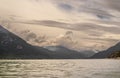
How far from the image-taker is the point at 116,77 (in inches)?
2835

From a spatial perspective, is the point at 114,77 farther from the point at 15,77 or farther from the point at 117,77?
the point at 15,77

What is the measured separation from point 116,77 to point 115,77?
258 millimetres

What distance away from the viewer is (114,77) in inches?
2837

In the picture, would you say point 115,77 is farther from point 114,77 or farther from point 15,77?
point 15,77

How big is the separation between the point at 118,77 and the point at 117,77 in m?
0.28

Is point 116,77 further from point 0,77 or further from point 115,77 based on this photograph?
point 0,77

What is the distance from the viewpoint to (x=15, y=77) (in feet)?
246

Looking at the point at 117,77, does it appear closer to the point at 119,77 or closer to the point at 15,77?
the point at 119,77

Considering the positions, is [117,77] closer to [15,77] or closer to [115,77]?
[115,77]

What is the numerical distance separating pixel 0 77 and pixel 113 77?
95.9 feet

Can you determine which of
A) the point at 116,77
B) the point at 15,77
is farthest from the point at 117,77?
the point at 15,77

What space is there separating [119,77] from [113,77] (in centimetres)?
154

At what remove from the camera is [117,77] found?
72.0 m

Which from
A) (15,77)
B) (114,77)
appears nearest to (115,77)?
(114,77)
